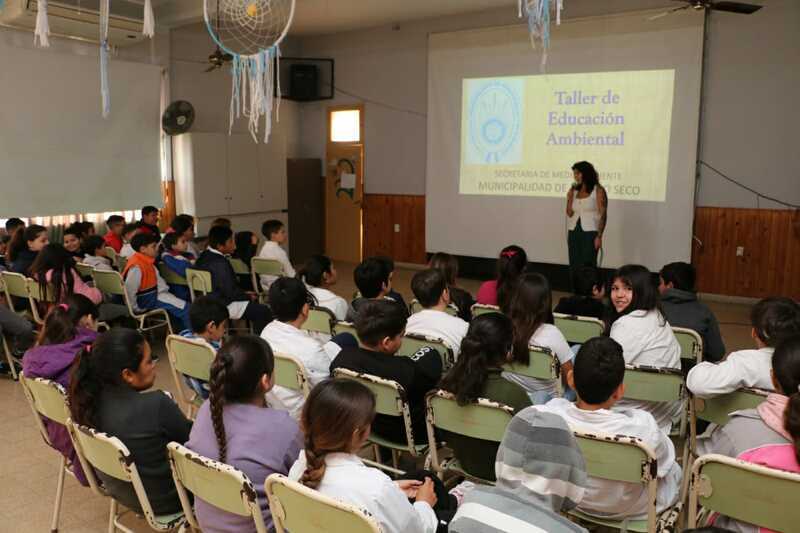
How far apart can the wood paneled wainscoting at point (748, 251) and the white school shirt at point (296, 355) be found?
5.73 m

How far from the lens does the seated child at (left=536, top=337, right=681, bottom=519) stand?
6.75 feet

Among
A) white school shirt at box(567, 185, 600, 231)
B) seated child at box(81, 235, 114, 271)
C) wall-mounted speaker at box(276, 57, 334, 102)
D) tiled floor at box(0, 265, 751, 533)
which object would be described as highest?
wall-mounted speaker at box(276, 57, 334, 102)

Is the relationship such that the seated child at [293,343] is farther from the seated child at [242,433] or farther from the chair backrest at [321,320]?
the seated child at [242,433]

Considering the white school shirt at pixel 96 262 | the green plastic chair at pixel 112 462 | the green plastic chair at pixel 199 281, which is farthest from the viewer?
the white school shirt at pixel 96 262

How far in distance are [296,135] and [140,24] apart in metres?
3.58

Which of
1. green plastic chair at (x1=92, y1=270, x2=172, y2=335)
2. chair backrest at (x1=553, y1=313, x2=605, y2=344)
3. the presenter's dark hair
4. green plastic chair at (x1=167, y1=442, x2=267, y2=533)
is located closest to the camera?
green plastic chair at (x1=167, y1=442, x2=267, y2=533)

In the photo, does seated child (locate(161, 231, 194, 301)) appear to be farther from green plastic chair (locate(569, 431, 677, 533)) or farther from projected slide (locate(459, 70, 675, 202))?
green plastic chair (locate(569, 431, 677, 533))

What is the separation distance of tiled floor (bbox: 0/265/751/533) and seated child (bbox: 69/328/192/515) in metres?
0.73

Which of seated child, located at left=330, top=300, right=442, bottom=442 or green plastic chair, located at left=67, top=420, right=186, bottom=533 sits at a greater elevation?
seated child, located at left=330, top=300, right=442, bottom=442

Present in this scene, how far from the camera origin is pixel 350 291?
826 cm

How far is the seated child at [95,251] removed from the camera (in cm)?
581

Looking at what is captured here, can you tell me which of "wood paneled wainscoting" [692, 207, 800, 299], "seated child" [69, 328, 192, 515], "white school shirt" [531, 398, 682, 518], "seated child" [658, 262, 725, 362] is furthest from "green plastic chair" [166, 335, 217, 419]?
"wood paneled wainscoting" [692, 207, 800, 299]

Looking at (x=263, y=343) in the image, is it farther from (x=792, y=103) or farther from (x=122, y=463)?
(x=792, y=103)

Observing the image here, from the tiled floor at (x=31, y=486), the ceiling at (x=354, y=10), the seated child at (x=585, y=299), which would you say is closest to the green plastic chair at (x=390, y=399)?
the tiled floor at (x=31, y=486)
